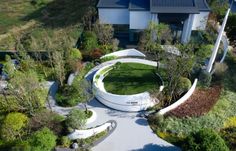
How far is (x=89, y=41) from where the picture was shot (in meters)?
43.2

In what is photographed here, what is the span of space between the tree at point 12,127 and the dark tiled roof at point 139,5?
2361 cm

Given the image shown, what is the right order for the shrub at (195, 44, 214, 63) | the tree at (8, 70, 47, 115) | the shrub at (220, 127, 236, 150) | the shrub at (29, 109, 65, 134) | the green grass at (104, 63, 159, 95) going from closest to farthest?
the shrub at (220, 127, 236, 150)
the shrub at (29, 109, 65, 134)
the tree at (8, 70, 47, 115)
the green grass at (104, 63, 159, 95)
the shrub at (195, 44, 214, 63)

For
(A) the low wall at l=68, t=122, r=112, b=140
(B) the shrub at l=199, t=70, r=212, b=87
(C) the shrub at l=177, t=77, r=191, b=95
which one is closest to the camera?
(A) the low wall at l=68, t=122, r=112, b=140

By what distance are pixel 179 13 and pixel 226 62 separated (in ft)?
33.7

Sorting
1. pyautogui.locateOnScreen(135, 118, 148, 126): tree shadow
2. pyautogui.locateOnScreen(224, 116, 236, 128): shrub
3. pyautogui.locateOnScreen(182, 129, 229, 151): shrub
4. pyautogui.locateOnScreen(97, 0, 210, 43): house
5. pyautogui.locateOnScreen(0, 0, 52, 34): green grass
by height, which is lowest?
pyautogui.locateOnScreen(135, 118, 148, 126): tree shadow

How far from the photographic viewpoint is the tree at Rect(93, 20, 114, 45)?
140ft

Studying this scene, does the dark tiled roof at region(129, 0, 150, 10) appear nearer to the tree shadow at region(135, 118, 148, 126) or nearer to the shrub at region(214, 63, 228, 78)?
the shrub at region(214, 63, 228, 78)

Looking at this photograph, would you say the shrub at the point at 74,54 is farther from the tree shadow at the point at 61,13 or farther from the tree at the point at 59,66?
the tree shadow at the point at 61,13

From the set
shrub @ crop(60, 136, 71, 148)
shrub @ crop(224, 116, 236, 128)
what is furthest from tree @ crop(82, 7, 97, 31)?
shrub @ crop(224, 116, 236, 128)

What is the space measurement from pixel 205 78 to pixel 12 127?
2447 cm

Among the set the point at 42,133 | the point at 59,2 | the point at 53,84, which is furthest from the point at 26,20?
the point at 42,133

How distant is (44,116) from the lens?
31.2m

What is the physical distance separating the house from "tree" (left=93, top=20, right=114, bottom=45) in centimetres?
198

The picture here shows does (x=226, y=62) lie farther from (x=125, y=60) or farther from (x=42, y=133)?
(x=42, y=133)
